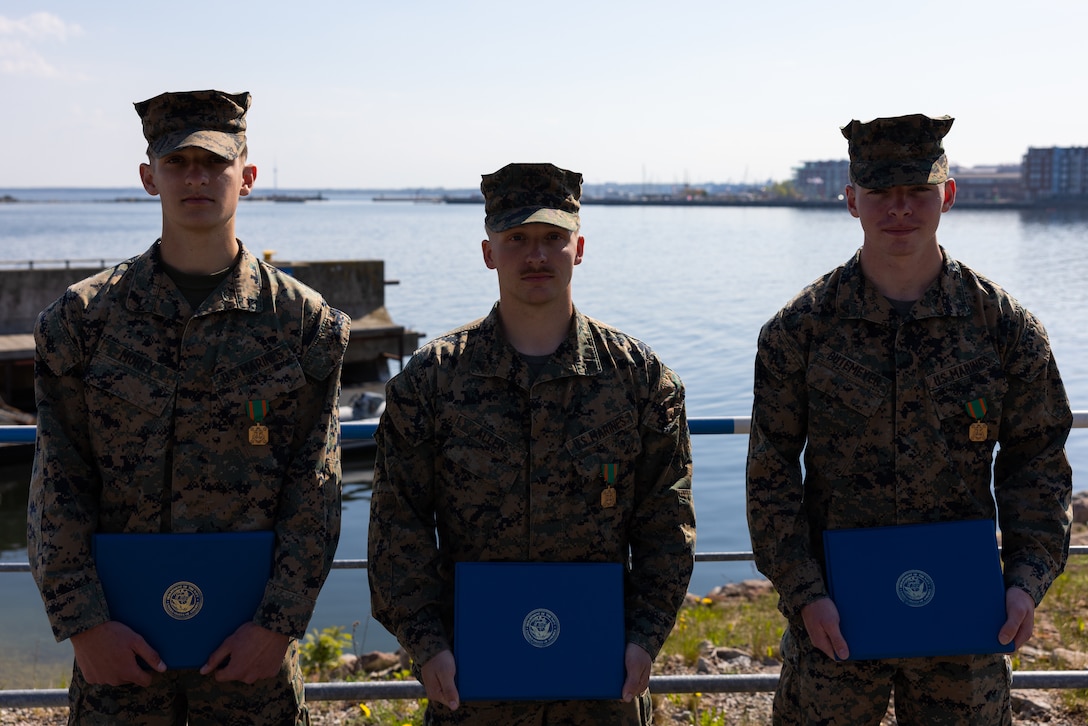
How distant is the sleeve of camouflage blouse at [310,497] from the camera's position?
8.79ft

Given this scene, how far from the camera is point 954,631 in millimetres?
2682

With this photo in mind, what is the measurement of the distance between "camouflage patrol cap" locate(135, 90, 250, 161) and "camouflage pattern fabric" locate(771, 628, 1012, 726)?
1.99m

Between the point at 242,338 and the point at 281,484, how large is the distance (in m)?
0.39

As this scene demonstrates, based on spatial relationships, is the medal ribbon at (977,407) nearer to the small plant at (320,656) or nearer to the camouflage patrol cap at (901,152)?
the camouflage patrol cap at (901,152)

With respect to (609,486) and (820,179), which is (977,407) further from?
(820,179)

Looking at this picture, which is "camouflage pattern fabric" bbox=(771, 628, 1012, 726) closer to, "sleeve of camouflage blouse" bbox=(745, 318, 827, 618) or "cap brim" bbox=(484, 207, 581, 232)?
"sleeve of camouflage blouse" bbox=(745, 318, 827, 618)

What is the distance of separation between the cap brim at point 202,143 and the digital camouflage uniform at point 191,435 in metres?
0.28

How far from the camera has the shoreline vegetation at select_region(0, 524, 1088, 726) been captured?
427 cm

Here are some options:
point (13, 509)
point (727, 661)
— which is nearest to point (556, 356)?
point (727, 661)

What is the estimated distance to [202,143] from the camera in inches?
106

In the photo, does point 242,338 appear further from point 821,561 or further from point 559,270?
point 821,561

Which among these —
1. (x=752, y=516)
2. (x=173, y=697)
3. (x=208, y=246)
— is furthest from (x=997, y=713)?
(x=208, y=246)

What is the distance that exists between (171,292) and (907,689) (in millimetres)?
2192

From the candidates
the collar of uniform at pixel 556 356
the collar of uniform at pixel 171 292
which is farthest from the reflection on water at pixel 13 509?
the collar of uniform at pixel 556 356
